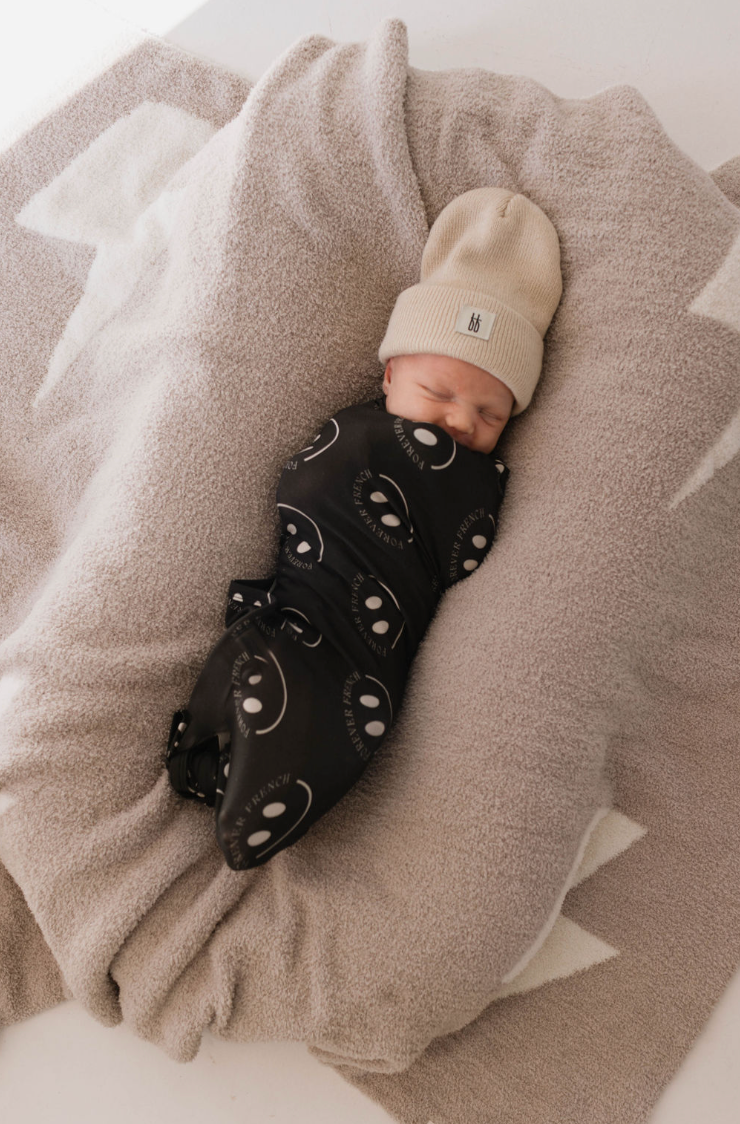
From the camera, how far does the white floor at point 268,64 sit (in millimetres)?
1039

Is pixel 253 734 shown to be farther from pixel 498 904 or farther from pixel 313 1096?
pixel 313 1096

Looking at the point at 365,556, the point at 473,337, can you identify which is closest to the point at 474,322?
the point at 473,337

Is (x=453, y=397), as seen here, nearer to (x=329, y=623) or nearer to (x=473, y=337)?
(x=473, y=337)

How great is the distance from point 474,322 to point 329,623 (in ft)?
1.45

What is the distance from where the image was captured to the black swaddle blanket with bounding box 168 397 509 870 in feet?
3.20

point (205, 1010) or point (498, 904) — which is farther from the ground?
point (498, 904)

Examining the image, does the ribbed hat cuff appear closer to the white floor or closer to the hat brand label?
the hat brand label

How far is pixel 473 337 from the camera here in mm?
1107

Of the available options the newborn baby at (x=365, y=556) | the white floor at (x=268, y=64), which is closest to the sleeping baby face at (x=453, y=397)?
the newborn baby at (x=365, y=556)

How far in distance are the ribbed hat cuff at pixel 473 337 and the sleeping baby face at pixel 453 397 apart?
0.7 inches

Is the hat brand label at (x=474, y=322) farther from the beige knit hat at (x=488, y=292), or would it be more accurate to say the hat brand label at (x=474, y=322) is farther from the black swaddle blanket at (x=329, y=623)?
the black swaddle blanket at (x=329, y=623)

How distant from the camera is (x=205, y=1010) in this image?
956 mm

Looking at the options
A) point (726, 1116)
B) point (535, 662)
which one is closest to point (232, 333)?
point (535, 662)

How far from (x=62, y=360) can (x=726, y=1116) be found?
4.63ft
